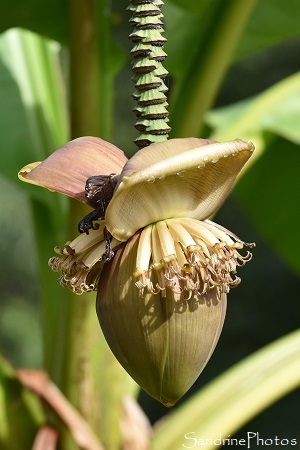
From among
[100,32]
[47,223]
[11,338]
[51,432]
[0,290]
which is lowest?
[11,338]

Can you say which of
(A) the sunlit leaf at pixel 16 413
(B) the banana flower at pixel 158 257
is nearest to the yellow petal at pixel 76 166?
(B) the banana flower at pixel 158 257

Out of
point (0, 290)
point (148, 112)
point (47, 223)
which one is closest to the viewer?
point (148, 112)

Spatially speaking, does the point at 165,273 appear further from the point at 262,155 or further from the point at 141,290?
the point at 262,155

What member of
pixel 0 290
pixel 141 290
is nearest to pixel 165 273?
pixel 141 290

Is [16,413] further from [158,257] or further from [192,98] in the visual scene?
[158,257]

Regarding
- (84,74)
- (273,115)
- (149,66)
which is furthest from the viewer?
(273,115)

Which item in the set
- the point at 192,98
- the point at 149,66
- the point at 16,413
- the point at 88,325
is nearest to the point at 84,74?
the point at 192,98

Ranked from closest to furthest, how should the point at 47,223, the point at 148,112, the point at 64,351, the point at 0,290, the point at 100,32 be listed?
the point at 148,112
the point at 100,32
the point at 64,351
the point at 47,223
the point at 0,290

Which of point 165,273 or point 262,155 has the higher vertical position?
point 165,273

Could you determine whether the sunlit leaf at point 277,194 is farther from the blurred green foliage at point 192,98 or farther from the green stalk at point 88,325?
the green stalk at point 88,325
